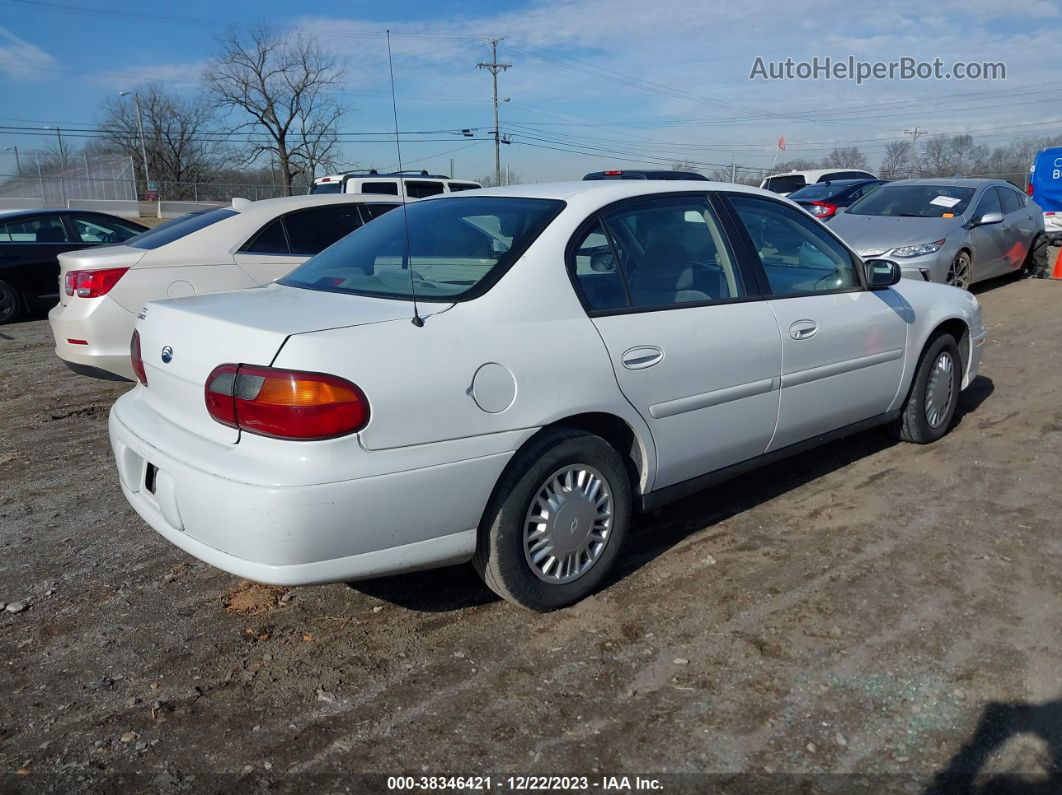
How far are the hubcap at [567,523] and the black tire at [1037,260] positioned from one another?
11.3 meters

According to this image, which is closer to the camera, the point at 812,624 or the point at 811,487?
the point at 812,624

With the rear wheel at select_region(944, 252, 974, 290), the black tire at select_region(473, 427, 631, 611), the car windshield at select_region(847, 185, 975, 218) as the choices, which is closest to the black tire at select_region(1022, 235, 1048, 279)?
the car windshield at select_region(847, 185, 975, 218)

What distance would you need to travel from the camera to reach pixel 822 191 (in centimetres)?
1566

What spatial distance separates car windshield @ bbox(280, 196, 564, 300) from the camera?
3268 millimetres

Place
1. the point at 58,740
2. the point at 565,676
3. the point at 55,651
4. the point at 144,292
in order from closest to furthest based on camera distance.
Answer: the point at 58,740 → the point at 565,676 → the point at 55,651 → the point at 144,292

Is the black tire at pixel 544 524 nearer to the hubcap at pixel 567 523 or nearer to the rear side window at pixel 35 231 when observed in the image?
the hubcap at pixel 567 523

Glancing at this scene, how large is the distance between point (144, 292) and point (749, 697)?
507 centimetres

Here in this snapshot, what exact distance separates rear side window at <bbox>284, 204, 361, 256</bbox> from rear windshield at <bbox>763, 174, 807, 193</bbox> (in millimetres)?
18200

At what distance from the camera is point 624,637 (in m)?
3.17

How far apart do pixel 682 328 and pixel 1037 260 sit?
1108cm

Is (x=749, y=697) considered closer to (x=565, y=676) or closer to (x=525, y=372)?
(x=565, y=676)

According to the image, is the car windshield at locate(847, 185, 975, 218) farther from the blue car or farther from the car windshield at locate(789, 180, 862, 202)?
the blue car

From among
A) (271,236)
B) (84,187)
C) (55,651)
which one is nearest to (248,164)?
(84,187)

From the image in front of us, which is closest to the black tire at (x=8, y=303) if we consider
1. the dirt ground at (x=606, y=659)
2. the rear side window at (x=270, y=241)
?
the rear side window at (x=270, y=241)
